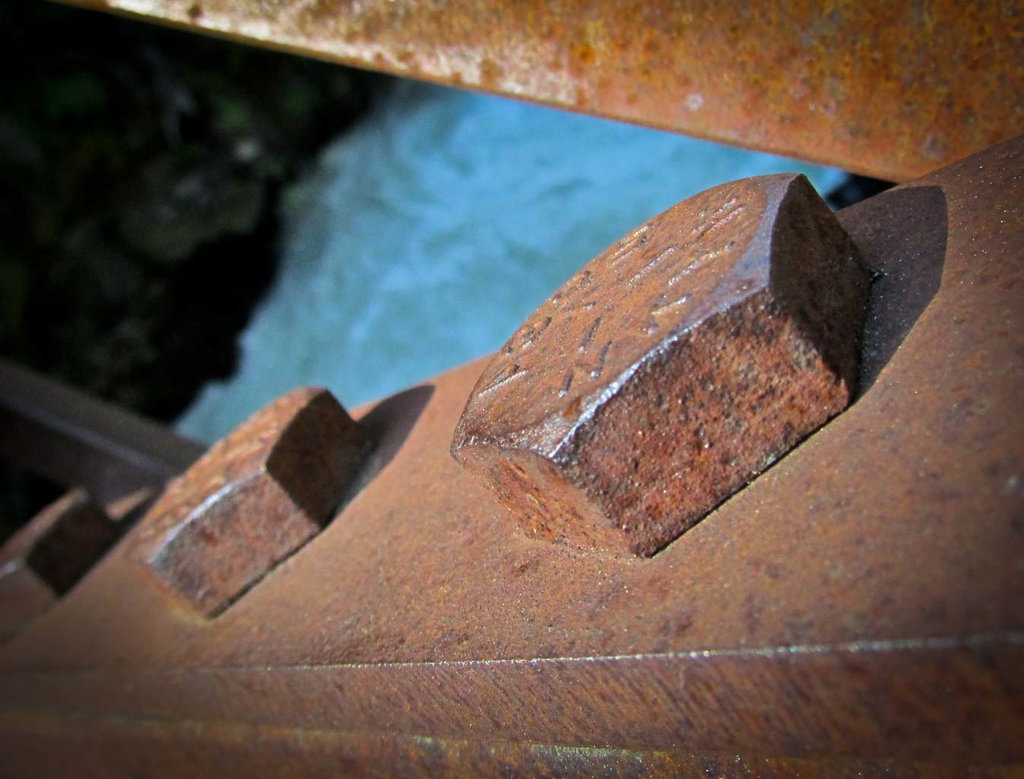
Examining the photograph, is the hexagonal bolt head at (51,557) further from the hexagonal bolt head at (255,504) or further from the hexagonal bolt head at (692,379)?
the hexagonal bolt head at (692,379)

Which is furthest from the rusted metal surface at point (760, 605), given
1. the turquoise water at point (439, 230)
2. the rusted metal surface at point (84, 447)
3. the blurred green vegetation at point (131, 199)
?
the blurred green vegetation at point (131, 199)

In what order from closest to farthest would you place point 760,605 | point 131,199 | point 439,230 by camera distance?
point 760,605
point 439,230
point 131,199

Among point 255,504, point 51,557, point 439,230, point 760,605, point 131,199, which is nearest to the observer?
point 760,605

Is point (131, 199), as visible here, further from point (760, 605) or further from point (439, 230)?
point (760, 605)

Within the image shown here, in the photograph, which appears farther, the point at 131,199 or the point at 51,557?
the point at 131,199

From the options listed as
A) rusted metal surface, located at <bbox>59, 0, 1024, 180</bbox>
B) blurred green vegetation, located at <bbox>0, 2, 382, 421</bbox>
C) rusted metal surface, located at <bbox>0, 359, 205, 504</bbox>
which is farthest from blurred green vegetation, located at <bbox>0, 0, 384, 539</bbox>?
rusted metal surface, located at <bbox>59, 0, 1024, 180</bbox>

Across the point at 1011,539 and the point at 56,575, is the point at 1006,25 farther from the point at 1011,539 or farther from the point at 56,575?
the point at 56,575

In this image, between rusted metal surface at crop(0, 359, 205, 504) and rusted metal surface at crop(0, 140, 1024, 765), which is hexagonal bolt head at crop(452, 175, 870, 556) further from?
rusted metal surface at crop(0, 359, 205, 504)

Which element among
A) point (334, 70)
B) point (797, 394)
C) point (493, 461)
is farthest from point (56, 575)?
point (334, 70)

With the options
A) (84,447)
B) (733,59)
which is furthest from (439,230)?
(733,59)
